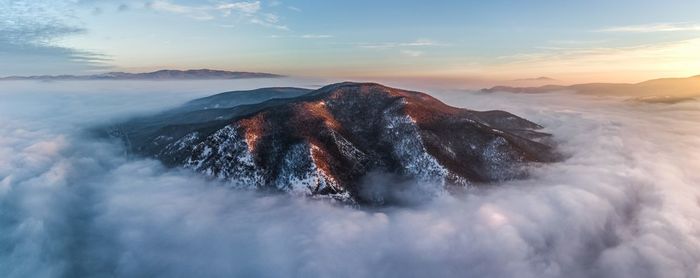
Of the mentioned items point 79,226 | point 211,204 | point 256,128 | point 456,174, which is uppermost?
point 256,128

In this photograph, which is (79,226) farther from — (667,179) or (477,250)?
(667,179)

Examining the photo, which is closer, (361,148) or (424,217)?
(424,217)

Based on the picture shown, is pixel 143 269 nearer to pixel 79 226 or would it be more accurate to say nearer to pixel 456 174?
pixel 79 226

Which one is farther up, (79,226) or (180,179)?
(180,179)

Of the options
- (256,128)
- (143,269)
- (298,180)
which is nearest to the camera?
(143,269)

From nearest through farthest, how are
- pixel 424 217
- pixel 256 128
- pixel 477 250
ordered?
1. pixel 477 250
2. pixel 424 217
3. pixel 256 128

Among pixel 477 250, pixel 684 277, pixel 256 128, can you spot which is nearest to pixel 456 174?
pixel 477 250
